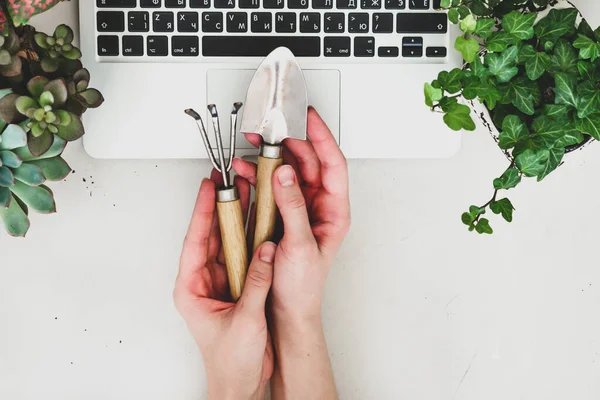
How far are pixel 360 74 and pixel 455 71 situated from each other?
139mm

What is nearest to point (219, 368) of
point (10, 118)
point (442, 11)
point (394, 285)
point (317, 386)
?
point (317, 386)

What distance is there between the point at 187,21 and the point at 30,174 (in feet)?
0.74

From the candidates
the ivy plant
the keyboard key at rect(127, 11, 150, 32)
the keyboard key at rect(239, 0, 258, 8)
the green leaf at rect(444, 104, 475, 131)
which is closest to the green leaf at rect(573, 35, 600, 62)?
the ivy plant

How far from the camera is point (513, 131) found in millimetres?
498

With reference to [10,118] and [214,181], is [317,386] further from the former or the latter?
[10,118]

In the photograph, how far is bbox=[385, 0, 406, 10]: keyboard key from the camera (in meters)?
0.59

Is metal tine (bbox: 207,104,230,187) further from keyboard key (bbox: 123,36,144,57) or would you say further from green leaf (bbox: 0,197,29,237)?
green leaf (bbox: 0,197,29,237)

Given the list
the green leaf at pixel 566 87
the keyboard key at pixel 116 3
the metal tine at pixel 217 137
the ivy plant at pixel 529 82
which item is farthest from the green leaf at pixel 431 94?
the keyboard key at pixel 116 3

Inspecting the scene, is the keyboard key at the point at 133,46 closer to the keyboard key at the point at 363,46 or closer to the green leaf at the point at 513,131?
the keyboard key at the point at 363,46

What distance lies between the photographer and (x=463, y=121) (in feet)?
1.59

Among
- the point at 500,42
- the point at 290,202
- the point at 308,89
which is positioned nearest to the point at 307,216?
the point at 290,202

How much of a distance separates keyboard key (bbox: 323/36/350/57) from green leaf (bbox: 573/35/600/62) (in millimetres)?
225

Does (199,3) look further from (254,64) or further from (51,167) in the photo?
(51,167)

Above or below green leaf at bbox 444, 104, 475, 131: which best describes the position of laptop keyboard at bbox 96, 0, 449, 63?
above
